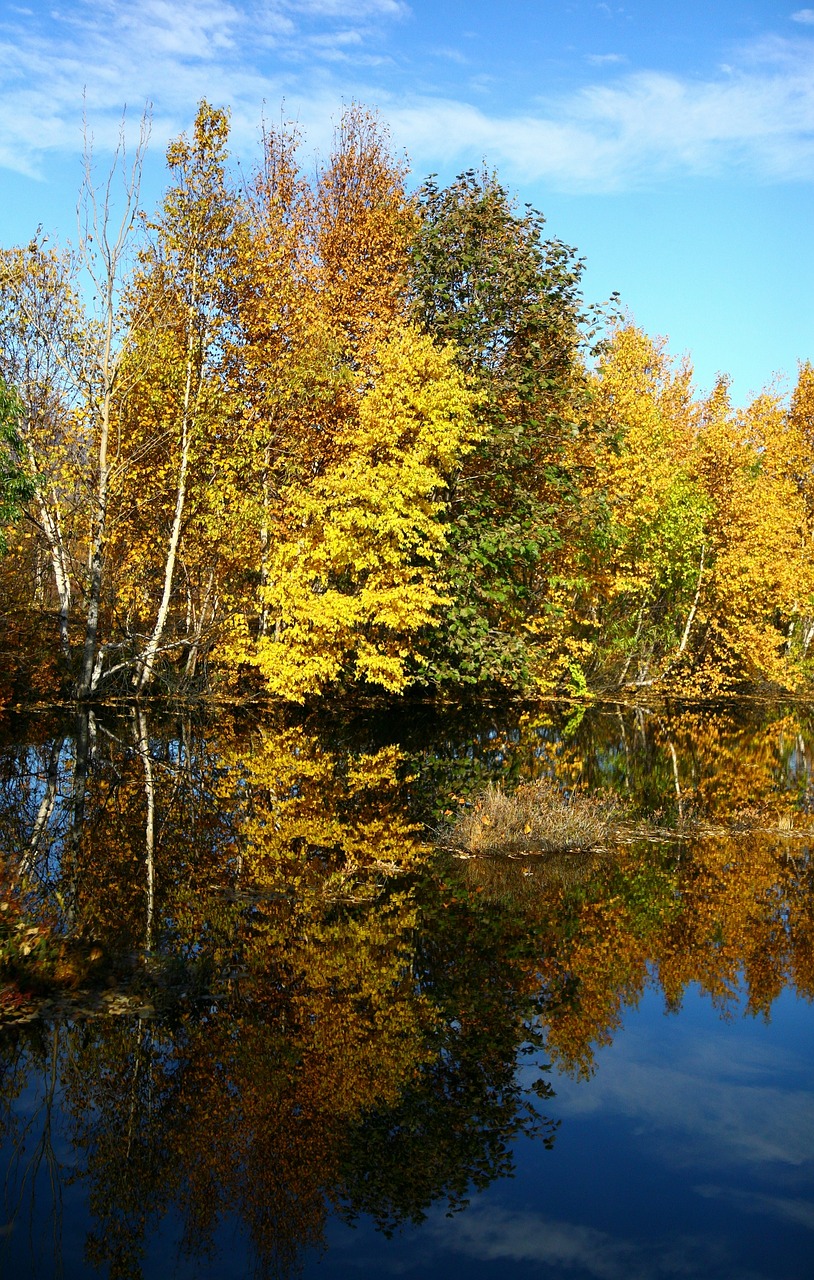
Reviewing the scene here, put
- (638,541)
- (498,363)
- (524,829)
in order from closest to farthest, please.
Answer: (524,829) < (498,363) < (638,541)

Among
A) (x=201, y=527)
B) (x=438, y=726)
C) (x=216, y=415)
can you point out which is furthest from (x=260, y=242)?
(x=438, y=726)

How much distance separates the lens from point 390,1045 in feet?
28.8

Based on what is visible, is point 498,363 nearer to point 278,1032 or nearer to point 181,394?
point 181,394

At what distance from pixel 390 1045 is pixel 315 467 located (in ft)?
91.4

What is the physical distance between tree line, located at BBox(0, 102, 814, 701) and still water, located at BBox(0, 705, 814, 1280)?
10.4m

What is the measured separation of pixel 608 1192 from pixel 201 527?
26.3 meters

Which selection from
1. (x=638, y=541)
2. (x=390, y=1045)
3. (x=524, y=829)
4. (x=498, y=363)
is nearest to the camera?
(x=390, y=1045)

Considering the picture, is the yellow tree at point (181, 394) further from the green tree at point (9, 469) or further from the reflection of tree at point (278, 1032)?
the reflection of tree at point (278, 1032)

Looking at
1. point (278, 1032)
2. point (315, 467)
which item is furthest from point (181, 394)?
point (278, 1032)

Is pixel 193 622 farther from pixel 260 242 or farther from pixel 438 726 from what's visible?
pixel 260 242

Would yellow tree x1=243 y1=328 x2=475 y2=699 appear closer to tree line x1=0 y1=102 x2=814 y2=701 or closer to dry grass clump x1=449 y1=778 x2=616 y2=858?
tree line x1=0 y1=102 x2=814 y2=701

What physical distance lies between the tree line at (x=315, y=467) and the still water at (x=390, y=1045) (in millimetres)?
10412

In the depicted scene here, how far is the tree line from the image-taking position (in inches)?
1048

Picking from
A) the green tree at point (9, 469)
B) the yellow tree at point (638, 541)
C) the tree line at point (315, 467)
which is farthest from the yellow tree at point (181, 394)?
the yellow tree at point (638, 541)
